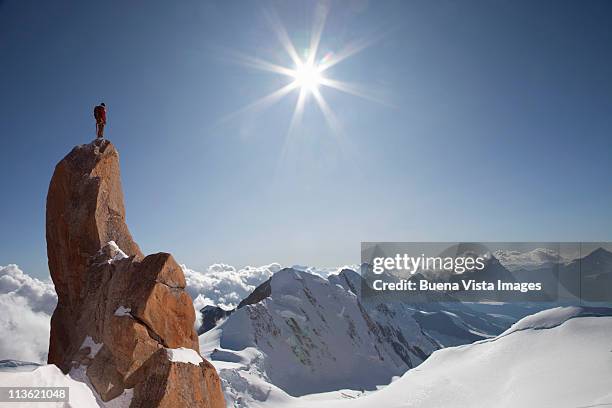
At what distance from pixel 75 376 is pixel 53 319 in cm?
827

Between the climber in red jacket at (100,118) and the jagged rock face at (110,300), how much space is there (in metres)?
1.20

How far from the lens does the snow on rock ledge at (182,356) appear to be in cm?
1362

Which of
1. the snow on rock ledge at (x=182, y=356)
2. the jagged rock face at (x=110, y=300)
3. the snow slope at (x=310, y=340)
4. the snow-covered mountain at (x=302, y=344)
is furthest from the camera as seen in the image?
the snow slope at (x=310, y=340)

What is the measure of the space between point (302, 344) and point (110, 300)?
9265 centimetres

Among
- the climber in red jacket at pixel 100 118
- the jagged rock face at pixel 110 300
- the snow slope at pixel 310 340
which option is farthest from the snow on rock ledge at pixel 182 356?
the snow slope at pixel 310 340

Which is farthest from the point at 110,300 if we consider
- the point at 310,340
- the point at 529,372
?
the point at 310,340

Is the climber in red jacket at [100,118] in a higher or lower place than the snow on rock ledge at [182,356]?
higher

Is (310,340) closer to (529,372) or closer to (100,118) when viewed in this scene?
(529,372)

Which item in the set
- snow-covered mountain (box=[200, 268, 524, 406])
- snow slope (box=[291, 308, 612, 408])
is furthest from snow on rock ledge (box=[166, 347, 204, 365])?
snow-covered mountain (box=[200, 268, 524, 406])

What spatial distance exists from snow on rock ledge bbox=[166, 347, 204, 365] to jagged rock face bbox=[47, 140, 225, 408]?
0.15 metres

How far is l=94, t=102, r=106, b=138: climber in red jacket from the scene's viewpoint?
2248cm

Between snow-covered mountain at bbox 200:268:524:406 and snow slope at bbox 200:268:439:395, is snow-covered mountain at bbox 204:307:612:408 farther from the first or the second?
snow slope at bbox 200:268:439:395

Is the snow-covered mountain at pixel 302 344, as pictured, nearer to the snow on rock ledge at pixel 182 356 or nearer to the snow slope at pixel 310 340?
the snow slope at pixel 310 340

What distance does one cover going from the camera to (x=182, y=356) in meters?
14.1
